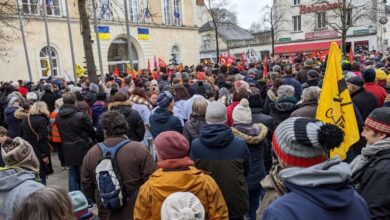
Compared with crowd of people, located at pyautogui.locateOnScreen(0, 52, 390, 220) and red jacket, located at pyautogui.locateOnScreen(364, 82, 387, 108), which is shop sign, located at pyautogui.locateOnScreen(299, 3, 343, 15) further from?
crowd of people, located at pyautogui.locateOnScreen(0, 52, 390, 220)

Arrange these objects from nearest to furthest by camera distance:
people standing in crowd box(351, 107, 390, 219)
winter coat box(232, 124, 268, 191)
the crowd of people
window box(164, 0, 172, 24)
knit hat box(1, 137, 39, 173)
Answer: the crowd of people → people standing in crowd box(351, 107, 390, 219) → knit hat box(1, 137, 39, 173) → winter coat box(232, 124, 268, 191) → window box(164, 0, 172, 24)

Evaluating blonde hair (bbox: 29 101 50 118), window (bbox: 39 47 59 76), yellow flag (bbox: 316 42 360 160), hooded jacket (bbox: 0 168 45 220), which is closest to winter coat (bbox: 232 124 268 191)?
yellow flag (bbox: 316 42 360 160)

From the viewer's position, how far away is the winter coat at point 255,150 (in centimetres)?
Result: 412

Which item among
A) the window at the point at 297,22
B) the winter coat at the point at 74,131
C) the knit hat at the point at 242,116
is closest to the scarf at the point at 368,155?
the knit hat at the point at 242,116

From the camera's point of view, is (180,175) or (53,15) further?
(53,15)

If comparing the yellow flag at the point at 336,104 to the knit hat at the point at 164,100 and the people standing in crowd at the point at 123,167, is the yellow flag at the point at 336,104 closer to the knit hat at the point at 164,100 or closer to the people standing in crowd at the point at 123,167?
the people standing in crowd at the point at 123,167

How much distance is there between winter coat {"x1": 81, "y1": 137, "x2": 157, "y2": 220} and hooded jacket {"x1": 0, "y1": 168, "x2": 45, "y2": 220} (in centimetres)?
70

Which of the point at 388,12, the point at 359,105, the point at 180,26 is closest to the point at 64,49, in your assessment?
the point at 180,26

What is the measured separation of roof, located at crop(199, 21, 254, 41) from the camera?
54178mm

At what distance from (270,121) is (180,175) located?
2.30 m

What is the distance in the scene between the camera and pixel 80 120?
218 inches

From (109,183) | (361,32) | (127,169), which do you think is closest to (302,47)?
(361,32)

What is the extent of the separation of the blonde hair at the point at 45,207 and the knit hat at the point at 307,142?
1199 millimetres

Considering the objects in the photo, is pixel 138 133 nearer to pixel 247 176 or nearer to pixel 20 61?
pixel 247 176
